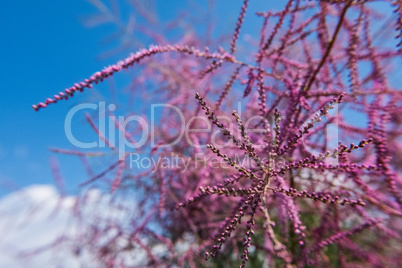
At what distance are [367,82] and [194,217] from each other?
1.48 metres

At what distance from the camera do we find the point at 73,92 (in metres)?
0.69

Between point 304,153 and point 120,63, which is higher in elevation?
point 120,63

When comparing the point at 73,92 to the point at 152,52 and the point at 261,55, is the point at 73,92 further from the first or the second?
the point at 261,55

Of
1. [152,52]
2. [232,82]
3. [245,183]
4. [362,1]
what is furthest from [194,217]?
[362,1]

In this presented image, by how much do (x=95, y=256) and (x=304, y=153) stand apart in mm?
1912

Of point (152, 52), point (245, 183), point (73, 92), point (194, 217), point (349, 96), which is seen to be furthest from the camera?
point (194, 217)

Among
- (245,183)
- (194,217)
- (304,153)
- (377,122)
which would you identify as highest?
(377,122)

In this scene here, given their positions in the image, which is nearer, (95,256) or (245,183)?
(245,183)

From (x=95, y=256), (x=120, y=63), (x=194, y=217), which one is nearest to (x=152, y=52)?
(x=120, y=63)

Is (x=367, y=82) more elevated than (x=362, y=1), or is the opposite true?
(x=362, y=1)

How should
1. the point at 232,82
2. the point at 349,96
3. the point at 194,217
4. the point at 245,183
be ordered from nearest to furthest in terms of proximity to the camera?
the point at 232,82 < the point at 349,96 < the point at 245,183 < the point at 194,217

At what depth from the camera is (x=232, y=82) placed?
36.9 inches

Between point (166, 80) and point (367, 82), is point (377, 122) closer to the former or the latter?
point (367, 82)

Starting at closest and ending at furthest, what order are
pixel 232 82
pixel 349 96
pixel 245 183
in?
1. pixel 232 82
2. pixel 349 96
3. pixel 245 183
